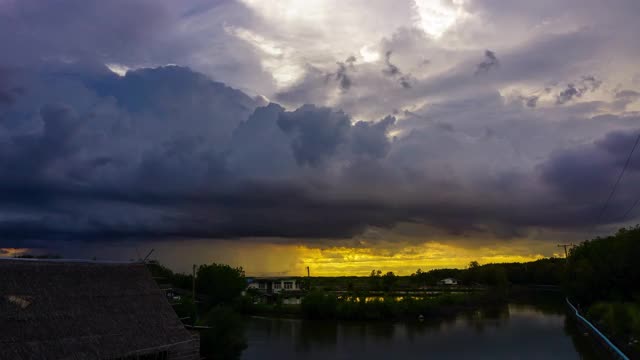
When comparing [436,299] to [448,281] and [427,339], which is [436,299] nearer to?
[427,339]

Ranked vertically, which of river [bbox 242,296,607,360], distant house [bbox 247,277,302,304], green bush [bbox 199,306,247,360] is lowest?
river [bbox 242,296,607,360]

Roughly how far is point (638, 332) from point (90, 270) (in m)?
29.8

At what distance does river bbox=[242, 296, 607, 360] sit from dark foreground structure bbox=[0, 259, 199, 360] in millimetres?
11346

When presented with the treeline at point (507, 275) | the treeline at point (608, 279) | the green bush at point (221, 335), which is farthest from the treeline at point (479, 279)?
the green bush at point (221, 335)

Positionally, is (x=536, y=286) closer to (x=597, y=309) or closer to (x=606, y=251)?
(x=606, y=251)

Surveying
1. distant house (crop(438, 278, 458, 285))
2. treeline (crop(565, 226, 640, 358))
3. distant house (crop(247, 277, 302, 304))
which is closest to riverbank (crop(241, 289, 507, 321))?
distant house (crop(247, 277, 302, 304))

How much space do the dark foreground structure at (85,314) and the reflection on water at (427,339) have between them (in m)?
11.3

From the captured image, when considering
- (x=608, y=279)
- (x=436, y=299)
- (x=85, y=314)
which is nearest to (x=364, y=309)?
(x=436, y=299)

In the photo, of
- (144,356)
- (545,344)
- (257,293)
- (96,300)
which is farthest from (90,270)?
(257,293)

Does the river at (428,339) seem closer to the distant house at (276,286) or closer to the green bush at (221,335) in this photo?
the green bush at (221,335)

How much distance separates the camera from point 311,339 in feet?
143

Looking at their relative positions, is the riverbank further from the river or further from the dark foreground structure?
the dark foreground structure

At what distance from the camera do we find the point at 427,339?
44.2 metres

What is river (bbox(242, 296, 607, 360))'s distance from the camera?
36000mm
